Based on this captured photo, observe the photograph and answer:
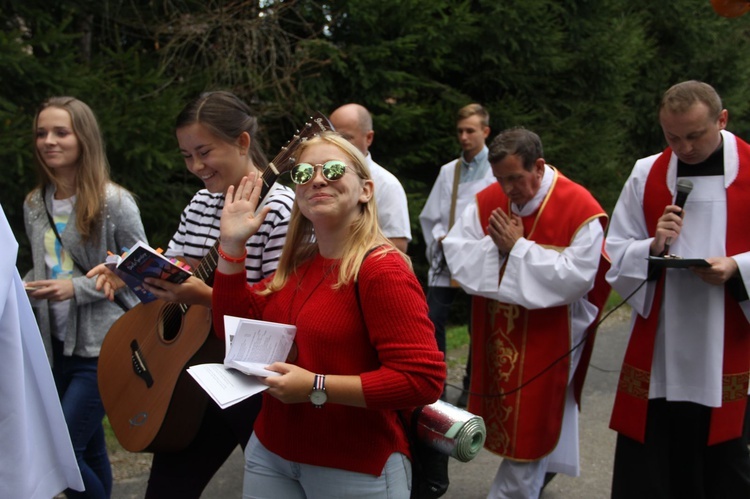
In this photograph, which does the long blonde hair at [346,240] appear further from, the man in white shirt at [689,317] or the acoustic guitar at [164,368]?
the man in white shirt at [689,317]

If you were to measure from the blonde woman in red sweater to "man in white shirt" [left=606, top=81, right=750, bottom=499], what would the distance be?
1.62m

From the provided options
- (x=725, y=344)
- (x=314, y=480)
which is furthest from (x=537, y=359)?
(x=314, y=480)

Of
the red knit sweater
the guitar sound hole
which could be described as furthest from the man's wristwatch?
the guitar sound hole

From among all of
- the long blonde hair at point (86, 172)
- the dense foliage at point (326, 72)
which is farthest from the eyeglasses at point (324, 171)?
the dense foliage at point (326, 72)

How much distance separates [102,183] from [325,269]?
5.48 feet

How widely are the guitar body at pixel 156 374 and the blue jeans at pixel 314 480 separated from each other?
473 millimetres

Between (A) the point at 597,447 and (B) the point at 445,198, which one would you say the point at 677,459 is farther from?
(B) the point at 445,198

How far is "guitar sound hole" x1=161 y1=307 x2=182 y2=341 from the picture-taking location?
116 inches

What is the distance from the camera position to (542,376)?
392 cm

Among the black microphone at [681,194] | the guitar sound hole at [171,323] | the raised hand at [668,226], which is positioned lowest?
the guitar sound hole at [171,323]

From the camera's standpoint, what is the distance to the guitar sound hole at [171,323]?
9.64 ft

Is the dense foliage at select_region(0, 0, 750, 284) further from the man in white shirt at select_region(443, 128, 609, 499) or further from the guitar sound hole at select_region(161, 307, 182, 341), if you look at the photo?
the man in white shirt at select_region(443, 128, 609, 499)

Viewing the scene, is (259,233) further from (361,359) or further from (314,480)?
(314,480)

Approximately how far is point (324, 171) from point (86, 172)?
1710 mm
